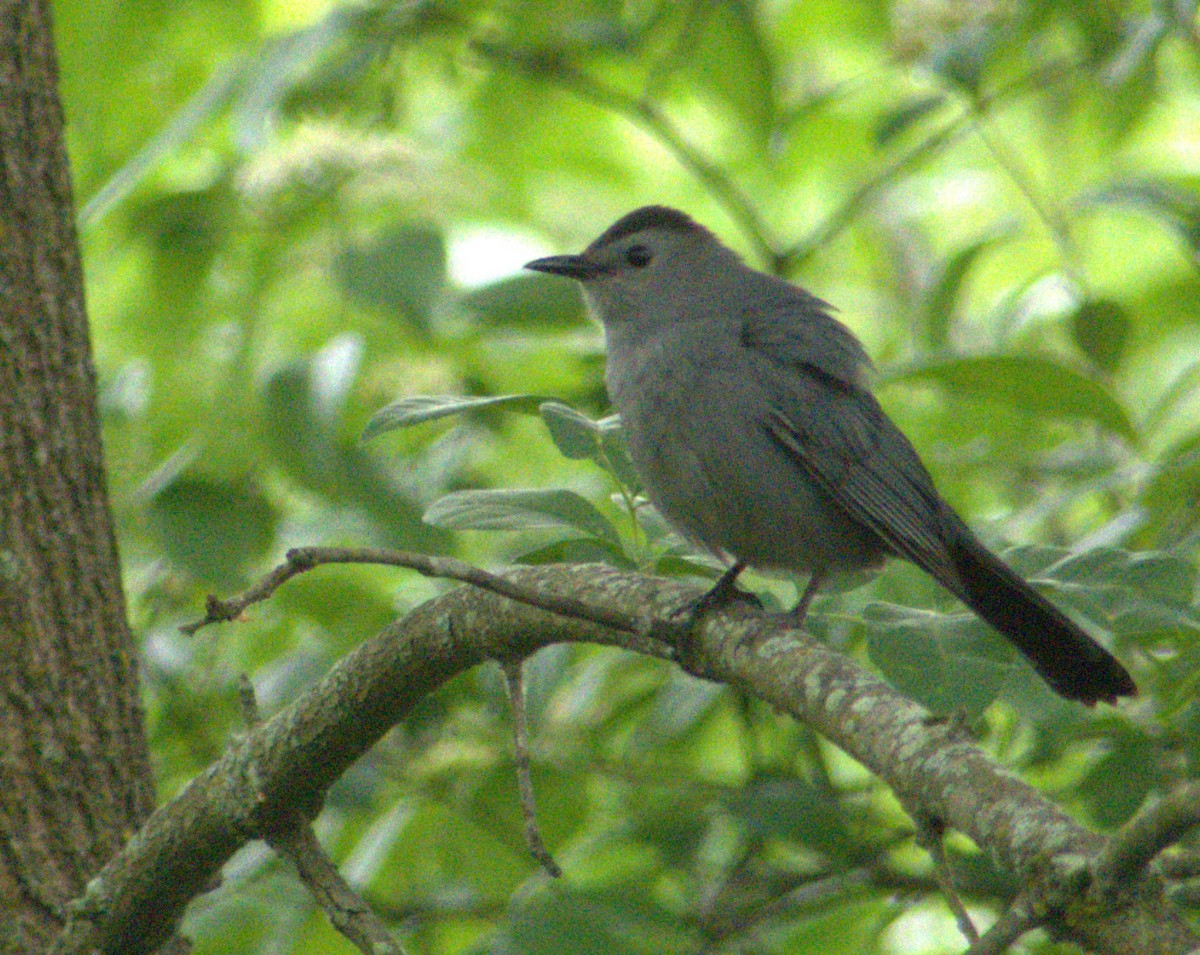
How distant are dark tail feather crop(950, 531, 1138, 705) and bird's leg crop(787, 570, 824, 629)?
0.30 metres

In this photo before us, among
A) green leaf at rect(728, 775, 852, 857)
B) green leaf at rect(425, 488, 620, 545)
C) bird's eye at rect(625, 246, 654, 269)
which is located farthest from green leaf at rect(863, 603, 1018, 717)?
bird's eye at rect(625, 246, 654, 269)

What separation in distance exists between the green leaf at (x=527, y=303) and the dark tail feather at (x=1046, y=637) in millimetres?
1342

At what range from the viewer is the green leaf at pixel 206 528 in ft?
11.1

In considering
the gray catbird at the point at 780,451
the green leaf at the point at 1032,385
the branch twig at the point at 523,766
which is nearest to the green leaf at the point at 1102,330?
the green leaf at the point at 1032,385

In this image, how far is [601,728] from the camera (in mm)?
3877

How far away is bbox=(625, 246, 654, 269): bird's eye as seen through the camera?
4152 millimetres

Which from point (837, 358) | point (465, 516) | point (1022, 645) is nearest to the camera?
point (465, 516)

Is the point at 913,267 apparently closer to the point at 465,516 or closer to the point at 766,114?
the point at 766,114

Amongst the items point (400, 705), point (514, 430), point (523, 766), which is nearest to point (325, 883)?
point (400, 705)

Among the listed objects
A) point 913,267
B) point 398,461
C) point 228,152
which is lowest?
point 398,461

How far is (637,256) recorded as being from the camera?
4160mm

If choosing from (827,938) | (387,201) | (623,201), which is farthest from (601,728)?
(623,201)

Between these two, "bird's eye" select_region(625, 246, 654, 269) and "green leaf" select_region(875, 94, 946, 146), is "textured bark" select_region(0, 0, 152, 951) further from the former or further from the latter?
"green leaf" select_region(875, 94, 946, 146)

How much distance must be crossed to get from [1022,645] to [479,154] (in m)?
2.61
